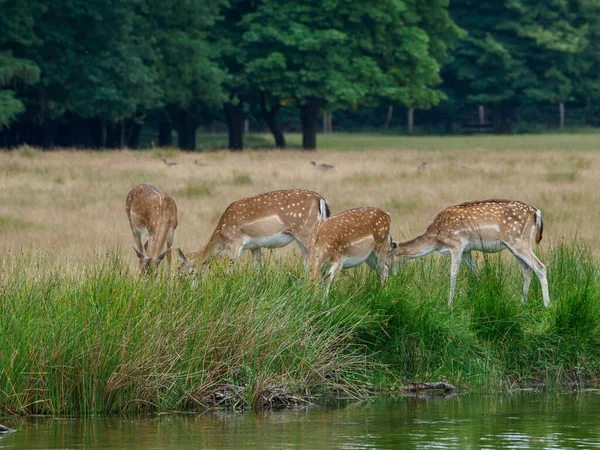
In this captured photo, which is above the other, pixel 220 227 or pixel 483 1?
pixel 483 1

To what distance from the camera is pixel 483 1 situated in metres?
70.5

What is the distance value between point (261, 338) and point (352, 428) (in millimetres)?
1153

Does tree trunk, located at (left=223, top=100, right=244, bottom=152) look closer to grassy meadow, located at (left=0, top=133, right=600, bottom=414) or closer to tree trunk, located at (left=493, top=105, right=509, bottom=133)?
tree trunk, located at (left=493, top=105, right=509, bottom=133)

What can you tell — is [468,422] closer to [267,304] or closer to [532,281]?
[267,304]

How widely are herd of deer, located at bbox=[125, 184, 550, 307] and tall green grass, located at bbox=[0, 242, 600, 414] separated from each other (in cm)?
44

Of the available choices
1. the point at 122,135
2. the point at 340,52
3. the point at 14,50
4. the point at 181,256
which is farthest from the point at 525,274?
the point at 122,135

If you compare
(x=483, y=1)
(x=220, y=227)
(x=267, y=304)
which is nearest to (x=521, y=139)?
(x=483, y=1)

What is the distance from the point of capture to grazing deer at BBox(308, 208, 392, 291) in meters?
11.0

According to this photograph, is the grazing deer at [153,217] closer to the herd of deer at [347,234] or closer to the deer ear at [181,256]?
the herd of deer at [347,234]

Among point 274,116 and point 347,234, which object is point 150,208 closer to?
point 347,234

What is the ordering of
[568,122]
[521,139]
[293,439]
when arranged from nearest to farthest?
[293,439]
[521,139]
[568,122]

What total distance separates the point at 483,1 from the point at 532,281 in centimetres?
6080

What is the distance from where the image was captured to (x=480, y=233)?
1194 centimetres

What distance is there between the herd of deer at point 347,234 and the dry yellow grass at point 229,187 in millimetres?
1814
